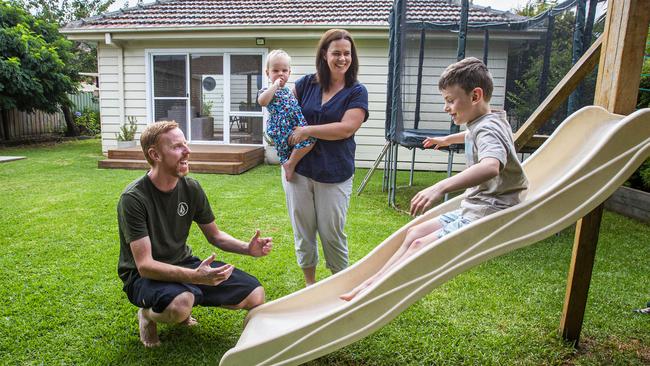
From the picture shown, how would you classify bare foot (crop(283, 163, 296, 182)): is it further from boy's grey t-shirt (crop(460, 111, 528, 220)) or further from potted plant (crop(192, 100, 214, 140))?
potted plant (crop(192, 100, 214, 140))

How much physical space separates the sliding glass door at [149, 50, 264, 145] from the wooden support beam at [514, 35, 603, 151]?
7203 millimetres

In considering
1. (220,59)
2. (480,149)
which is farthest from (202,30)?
(480,149)

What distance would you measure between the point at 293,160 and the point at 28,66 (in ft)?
40.1

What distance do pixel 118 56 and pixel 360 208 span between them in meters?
7.37

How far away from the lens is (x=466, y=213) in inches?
76.9

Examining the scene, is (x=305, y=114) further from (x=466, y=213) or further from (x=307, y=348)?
(x=307, y=348)

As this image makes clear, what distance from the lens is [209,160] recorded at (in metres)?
8.45

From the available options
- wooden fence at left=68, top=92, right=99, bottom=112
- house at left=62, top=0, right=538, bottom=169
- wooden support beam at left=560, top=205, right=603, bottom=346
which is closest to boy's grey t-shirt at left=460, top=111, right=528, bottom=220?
wooden support beam at left=560, top=205, right=603, bottom=346

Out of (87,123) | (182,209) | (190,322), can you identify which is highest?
(182,209)

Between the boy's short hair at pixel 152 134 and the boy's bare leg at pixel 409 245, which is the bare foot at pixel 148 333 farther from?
the boy's bare leg at pixel 409 245

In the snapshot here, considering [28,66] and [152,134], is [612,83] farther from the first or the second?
[28,66]

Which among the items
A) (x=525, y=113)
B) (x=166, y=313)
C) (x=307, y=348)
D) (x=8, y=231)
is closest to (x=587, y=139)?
(x=307, y=348)

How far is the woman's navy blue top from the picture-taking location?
2.49 m

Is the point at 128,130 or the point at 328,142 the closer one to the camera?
the point at 328,142
